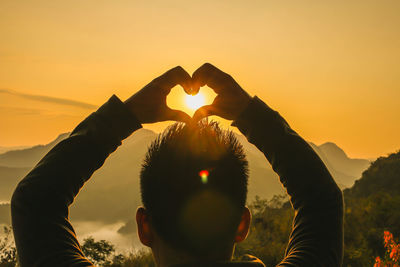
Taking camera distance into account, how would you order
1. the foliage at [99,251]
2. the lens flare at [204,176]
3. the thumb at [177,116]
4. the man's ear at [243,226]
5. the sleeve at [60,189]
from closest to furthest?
the sleeve at [60,189], the lens flare at [204,176], the man's ear at [243,226], the thumb at [177,116], the foliage at [99,251]

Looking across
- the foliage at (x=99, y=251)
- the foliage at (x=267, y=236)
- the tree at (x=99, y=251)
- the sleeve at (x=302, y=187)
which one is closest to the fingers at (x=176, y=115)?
the sleeve at (x=302, y=187)

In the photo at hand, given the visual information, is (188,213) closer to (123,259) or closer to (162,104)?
(162,104)

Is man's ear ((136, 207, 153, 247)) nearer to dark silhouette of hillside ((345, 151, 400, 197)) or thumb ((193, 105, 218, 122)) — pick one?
thumb ((193, 105, 218, 122))

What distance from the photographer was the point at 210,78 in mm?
1561

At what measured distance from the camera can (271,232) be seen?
1439cm

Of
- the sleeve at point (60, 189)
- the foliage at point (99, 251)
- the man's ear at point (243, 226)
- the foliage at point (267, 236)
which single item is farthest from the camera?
the foliage at point (99, 251)

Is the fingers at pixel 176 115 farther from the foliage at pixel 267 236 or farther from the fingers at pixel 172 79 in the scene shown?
the foliage at pixel 267 236

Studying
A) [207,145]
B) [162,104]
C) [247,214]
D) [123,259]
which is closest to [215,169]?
[207,145]

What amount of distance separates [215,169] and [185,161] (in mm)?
119

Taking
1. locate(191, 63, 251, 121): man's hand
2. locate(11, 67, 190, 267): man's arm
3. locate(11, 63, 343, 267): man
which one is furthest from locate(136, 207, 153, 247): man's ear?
locate(191, 63, 251, 121): man's hand

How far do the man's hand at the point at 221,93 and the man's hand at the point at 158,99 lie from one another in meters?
0.06

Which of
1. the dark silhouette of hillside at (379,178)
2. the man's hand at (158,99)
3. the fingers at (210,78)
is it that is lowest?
the man's hand at (158,99)

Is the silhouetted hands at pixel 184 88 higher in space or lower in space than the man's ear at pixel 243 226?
higher

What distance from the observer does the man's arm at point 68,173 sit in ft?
3.78
